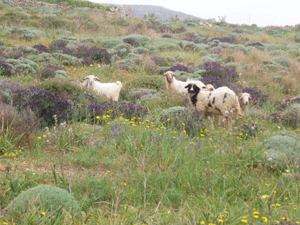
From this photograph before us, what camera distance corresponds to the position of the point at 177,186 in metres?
3.91

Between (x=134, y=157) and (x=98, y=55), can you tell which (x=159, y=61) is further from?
(x=134, y=157)

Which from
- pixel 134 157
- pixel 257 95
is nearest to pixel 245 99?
pixel 257 95

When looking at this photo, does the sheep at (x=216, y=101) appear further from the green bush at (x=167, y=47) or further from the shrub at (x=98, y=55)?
the green bush at (x=167, y=47)

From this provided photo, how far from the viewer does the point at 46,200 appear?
296cm

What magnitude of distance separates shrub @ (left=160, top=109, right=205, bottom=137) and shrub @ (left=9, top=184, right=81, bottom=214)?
136 inches

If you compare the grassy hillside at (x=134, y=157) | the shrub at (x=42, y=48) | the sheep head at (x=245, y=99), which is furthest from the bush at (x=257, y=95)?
the shrub at (x=42, y=48)

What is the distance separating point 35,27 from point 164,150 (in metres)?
18.3

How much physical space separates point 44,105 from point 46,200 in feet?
11.9

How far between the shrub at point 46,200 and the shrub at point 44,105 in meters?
3.18

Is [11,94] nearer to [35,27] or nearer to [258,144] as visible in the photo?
[258,144]

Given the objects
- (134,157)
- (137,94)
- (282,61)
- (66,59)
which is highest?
(282,61)

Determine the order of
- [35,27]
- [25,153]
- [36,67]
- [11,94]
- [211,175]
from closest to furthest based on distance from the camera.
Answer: [211,175] < [25,153] < [11,94] < [36,67] < [35,27]

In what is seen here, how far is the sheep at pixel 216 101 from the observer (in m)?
7.07

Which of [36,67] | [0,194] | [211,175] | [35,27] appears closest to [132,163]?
[211,175]
